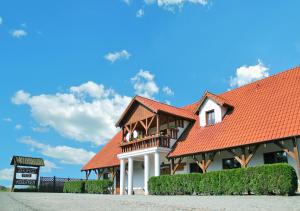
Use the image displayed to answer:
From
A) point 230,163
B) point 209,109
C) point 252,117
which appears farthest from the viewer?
point 209,109

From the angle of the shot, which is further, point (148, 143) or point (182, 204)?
point (148, 143)

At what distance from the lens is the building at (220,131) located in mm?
17422

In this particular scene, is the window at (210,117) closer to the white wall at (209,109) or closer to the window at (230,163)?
the white wall at (209,109)

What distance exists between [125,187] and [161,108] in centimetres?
938

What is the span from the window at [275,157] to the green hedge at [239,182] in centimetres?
325

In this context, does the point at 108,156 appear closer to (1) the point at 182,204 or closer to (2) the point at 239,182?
(2) the point at 239,182

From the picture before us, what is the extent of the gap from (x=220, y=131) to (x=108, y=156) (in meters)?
14.9

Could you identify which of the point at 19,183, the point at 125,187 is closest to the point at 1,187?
the point at 19,183

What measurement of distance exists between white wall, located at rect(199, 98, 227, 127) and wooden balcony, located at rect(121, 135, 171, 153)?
2.84 meters

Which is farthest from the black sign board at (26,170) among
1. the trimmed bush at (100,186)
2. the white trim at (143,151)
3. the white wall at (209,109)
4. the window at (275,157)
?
the window at (275,157)

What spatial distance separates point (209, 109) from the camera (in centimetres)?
2312

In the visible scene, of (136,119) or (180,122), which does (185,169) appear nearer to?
(180,122)

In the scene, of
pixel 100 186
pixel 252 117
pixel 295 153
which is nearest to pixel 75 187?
pixel 100 186

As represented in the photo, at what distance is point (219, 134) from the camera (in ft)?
67.2
